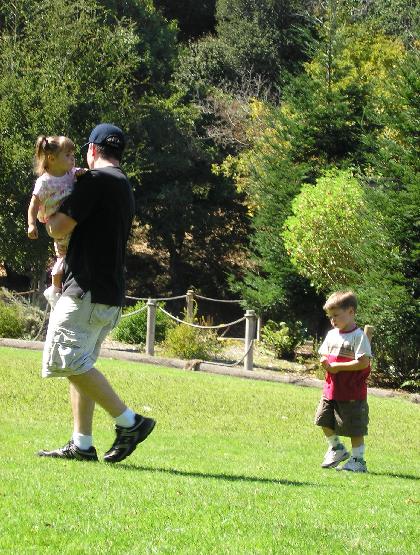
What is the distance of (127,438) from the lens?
708cm

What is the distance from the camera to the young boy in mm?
8727

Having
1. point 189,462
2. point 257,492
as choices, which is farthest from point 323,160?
point 257,492

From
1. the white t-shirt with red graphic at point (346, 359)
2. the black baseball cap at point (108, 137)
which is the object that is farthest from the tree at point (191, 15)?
the black baseball cap at point (108, 137)

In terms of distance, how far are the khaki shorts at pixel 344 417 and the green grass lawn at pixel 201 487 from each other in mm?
408

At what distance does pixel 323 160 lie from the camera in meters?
28.2

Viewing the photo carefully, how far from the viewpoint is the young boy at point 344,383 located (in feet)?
28.6

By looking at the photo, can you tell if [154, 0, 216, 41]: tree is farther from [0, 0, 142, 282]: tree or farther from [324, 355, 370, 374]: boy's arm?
[324, 355, 370, 374]: boy's arm

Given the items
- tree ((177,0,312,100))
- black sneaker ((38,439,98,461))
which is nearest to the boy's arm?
black sneaker ((38,439,98,461))

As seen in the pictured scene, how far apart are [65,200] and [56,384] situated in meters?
6.77

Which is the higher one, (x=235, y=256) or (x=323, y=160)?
(x=323, y=160)

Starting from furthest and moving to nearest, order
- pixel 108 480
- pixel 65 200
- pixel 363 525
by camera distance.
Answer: pixel 65 200
pixel 108 480
pixel 363 525

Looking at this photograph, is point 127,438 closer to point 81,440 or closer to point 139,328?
A: point 81,440

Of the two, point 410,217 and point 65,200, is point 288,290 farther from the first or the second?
point 65,200

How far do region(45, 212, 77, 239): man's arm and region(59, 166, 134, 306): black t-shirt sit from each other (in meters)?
0.03
